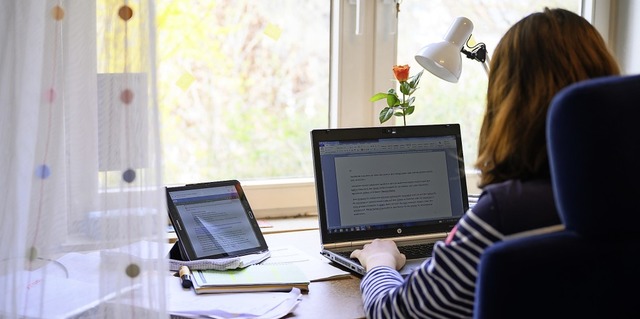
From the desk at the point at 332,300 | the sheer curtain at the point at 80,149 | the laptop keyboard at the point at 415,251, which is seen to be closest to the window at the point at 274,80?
the laptop keyboard at the point at 415,251

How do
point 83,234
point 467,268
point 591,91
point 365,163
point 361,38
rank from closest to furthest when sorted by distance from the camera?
point 591,91 → point 467,268 → point 83,234 → point 365,163 → point 361,38

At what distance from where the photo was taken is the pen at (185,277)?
1.61 meters

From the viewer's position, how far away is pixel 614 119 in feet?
3.15

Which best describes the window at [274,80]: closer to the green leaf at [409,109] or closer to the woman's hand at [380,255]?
the green leaf at [409,109]

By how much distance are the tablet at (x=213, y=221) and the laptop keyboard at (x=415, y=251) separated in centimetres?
23

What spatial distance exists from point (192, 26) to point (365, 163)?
652mm

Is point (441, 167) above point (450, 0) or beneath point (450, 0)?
beneath

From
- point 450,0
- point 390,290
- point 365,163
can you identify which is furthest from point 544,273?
point 450,0

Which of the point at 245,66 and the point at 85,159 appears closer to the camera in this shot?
the point at 85,159

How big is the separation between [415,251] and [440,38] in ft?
2.74

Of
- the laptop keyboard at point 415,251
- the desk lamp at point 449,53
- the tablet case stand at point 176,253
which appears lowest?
the laptop keyboard at point 415,251

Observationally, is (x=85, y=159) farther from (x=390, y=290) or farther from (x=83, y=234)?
(x=390, y=290)

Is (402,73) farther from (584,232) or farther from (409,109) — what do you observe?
(584,232)

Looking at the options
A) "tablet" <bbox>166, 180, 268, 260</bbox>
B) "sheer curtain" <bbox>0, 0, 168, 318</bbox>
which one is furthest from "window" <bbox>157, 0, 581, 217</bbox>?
"sheer curtain" <bbox>0, 0, 168, 318</bbox>
